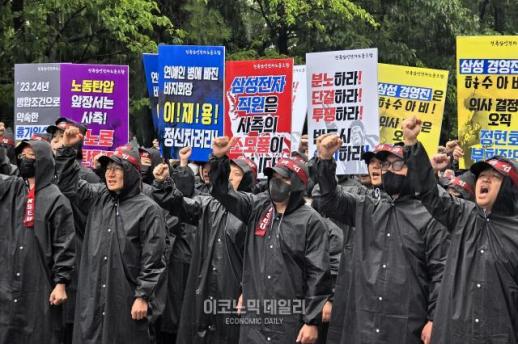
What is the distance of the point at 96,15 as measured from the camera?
17.1m

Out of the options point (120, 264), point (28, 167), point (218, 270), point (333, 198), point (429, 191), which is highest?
point (28, 167)

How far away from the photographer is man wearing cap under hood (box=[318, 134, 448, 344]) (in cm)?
752

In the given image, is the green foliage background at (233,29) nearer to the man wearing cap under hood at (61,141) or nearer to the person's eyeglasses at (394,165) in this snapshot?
the man wearing cap under hood at (61,141)

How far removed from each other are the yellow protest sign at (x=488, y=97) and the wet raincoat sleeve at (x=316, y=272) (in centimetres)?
196

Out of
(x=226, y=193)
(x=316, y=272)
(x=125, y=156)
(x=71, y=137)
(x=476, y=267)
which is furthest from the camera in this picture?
(x=71, y=137)

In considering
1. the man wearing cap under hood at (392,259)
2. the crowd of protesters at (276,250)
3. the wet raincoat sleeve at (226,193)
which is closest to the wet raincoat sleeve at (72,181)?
the crowd of protesters at (276,250)

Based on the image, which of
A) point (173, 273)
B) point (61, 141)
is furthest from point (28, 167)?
point (173, 273)

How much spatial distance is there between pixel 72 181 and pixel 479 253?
12.9 feet

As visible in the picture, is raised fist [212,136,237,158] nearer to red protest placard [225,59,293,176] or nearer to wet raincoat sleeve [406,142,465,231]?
red protest placard [225,59,293,176]

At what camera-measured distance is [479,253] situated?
6789 millimetres

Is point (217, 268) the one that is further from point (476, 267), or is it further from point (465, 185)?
point (476, 267)

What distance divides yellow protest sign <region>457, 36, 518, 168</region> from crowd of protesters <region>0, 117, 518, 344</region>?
0.25 meters

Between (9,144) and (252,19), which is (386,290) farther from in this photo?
(252,19)

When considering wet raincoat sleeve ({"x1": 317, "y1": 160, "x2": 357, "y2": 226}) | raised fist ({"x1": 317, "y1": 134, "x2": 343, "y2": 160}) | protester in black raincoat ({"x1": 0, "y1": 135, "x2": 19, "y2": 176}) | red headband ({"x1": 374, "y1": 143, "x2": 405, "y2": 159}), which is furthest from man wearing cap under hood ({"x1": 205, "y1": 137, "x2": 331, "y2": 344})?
protester in black raincoat ({"x1": 0, "y1": 135, "x2": 19, "y2": 176})
